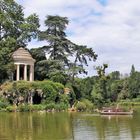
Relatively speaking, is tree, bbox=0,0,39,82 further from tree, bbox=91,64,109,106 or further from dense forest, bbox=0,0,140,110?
tree, bbox=91,64,109,106

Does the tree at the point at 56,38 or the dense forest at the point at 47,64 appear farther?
the tree at the point at 56,38

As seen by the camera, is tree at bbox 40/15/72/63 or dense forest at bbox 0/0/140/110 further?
tree at bbox 40/15/72/63

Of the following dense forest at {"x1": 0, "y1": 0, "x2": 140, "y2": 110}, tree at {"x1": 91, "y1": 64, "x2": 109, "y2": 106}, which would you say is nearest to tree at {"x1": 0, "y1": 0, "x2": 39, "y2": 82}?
dense forest at {"x1": 0, "y1": 0, "x2": 140, "y2": 110}

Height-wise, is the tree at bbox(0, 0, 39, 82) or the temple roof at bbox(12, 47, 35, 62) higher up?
the tree at bbox(0, 0, 39, 82)

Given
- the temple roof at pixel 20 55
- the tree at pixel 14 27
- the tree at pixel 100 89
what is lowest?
the tree at pixel 100 89

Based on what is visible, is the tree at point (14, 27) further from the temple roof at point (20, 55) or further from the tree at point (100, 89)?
the tree at point (100, 89)

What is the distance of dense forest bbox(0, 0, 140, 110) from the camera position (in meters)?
60.4

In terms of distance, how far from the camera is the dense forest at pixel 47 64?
60.4 m

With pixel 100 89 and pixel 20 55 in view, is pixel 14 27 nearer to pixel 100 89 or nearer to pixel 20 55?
pixel 20 55

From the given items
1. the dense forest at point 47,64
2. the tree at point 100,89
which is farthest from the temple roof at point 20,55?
the tree at point 100,89

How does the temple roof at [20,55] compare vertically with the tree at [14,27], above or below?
below

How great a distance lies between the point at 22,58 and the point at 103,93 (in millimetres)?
13249

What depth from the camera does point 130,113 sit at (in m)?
48.4

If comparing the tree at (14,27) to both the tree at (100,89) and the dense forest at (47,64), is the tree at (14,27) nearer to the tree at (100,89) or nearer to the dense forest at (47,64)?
the dense forest at (47,64)
